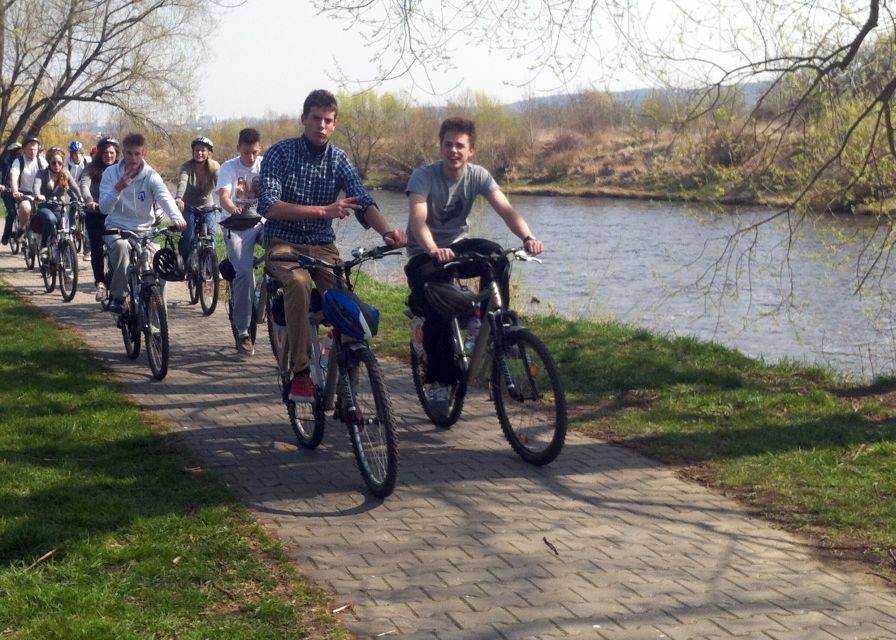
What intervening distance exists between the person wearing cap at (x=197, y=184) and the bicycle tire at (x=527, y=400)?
7375 millimetres

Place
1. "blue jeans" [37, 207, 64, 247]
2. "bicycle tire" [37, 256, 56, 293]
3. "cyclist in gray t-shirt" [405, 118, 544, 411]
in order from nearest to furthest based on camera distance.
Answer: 1. "cyclist in gray t-shirt" [405, 118, 544, 411]
2. "bicycle tire" [37, 256, 56, 293]
3. "blue jeans" [37, 207, 64, 247]

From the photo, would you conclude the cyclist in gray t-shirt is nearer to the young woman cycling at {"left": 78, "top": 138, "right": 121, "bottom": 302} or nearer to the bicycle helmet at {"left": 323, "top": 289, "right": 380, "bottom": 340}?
the bicycle helmet at {"left": 323, "top": 289, "right": 380, "bottom": 340}

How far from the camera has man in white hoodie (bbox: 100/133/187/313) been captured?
10.2 meters

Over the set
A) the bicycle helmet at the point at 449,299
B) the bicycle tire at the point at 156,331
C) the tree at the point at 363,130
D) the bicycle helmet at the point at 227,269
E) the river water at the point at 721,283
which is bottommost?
the river water at the point at 721,283

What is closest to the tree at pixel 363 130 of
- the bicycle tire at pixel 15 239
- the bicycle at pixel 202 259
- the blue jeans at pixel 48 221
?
the bicycle tire at pixel 15 239

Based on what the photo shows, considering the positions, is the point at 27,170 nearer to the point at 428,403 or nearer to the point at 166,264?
the point at 166,264

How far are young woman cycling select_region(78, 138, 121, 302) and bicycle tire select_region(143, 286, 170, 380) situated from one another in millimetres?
3428

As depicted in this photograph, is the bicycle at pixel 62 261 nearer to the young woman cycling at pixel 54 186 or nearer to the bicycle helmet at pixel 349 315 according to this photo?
the young woman cycling at pixel 54 186

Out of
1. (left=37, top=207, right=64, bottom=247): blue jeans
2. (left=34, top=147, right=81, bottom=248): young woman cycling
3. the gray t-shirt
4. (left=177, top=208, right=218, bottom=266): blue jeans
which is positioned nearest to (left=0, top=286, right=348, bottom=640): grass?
the gray t-shirt

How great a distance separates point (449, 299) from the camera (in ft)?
23.2

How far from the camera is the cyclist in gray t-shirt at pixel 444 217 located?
7219 millimetres

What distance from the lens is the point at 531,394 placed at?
6.61 metres

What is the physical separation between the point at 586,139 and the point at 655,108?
3546 cm

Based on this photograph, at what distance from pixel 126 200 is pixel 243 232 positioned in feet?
3.34
